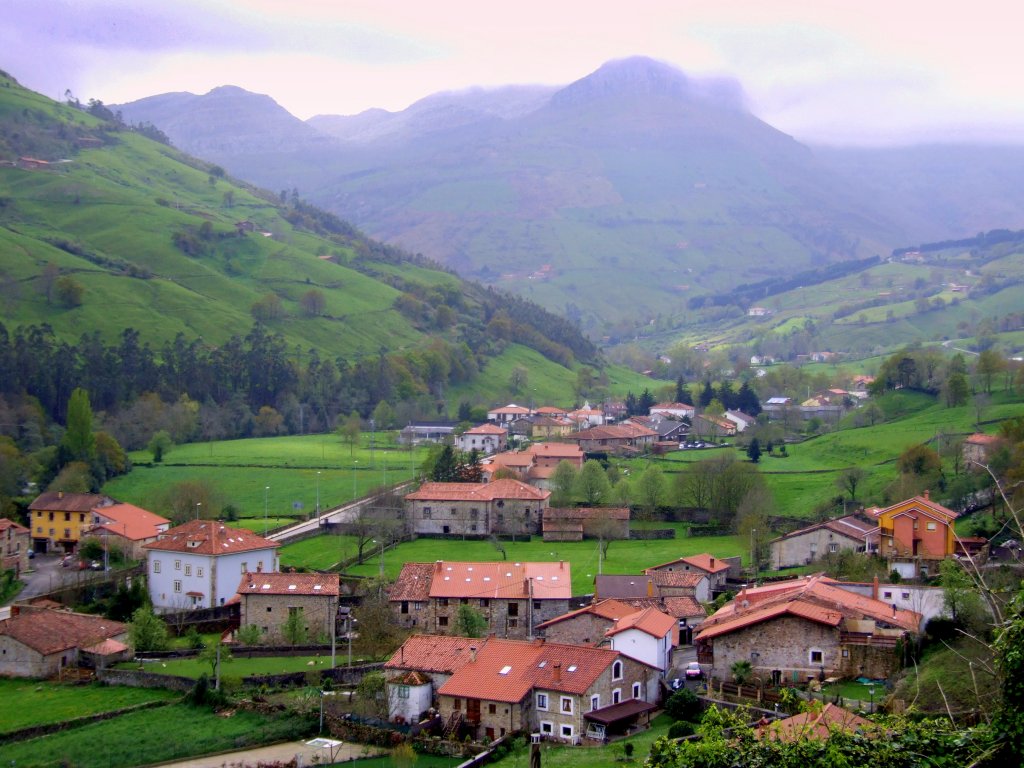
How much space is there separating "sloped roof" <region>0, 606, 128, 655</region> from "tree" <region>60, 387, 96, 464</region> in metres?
29.3

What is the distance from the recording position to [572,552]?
186 ft

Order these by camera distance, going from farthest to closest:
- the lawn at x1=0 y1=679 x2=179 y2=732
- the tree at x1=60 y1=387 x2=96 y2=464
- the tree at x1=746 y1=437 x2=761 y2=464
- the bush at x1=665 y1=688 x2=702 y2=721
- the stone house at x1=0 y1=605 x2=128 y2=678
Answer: the tree at x1=746 y1=437 x2=761 y2=464 < the tree at x1=60 y1=387 x2=96 y2=464 < the stone house at x1=0 y1=605 x2=128 y2=678 < the lawn at x1=0 y1=679 x2=179 y2=732 < the bush at x1=665 y1=688 x2=702 y2=721

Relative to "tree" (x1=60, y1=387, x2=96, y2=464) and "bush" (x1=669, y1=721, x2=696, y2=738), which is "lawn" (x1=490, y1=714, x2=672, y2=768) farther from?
"tree" (x1=60, y1=387, x2=96, y2=464)

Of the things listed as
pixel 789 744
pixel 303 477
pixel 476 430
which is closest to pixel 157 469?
pixel 303 477

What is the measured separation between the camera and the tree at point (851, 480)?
6044cm

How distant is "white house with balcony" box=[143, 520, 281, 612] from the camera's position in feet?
158

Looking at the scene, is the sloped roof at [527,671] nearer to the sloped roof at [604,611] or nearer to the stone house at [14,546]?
the sloped roof at [604,611]

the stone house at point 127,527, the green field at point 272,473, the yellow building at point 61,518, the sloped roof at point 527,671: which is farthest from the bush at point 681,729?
the yellow building at point 61,518

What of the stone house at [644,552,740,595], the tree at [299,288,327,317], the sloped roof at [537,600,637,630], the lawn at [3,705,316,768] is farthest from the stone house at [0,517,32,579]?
the tree at [299,288,327,317]

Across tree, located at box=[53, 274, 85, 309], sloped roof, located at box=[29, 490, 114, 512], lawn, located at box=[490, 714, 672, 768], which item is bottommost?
lawn, located at box=[490, 714, 672, 768]

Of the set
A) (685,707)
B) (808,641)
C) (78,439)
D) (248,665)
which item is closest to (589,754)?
(685,707)

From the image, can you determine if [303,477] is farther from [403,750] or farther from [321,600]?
[403,750]

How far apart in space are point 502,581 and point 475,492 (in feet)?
62.8

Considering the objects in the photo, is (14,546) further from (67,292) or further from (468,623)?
(67,292)
